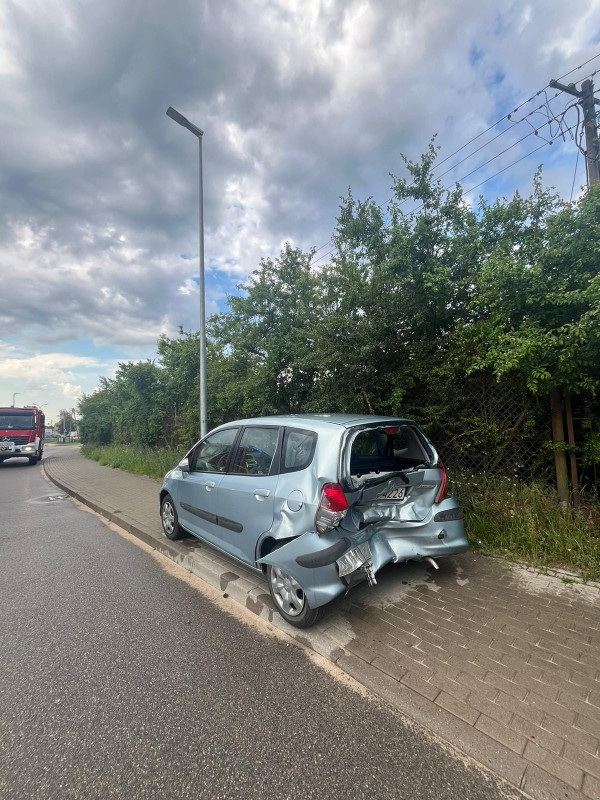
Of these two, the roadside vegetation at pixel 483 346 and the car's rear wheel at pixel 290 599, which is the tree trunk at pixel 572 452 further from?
the car's rear wheel at pixel 290 599

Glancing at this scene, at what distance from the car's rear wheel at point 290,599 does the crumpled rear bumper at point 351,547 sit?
0.13m

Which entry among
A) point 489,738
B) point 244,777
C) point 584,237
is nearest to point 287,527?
point 244,777

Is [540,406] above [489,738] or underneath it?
above

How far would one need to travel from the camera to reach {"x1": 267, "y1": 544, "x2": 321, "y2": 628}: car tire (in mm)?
2801

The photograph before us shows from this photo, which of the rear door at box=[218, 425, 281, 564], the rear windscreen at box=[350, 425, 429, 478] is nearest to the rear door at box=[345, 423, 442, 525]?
the rear windscreen at box=[350, 425, 429, 478]

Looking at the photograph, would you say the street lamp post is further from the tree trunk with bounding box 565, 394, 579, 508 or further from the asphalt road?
the tree trunk with bounding box 565, 394, 579, 508

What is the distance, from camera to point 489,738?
185 cm

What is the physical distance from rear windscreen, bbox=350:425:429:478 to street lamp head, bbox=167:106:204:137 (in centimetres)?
805

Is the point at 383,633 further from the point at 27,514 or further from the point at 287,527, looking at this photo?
the point at 27,514

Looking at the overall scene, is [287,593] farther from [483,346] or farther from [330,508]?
[483,346]

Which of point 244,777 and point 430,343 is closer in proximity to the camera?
point 244,777

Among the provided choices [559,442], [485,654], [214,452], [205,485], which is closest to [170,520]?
[205,485]

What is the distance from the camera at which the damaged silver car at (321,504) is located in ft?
9.02

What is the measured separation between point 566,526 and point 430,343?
9.04 ft
